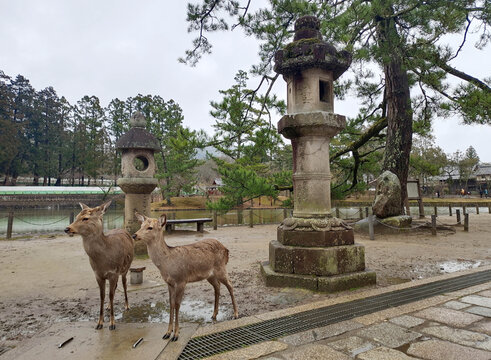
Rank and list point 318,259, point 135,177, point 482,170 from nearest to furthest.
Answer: point 318,259, point 135,177, point 482,170

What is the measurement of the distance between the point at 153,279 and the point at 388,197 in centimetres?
810

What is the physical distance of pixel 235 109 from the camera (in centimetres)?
926

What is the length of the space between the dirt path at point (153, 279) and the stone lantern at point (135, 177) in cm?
121

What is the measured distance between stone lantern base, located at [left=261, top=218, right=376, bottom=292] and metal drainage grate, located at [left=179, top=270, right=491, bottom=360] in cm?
52

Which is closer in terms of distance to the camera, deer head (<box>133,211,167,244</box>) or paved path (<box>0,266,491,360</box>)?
paved path (<box>0,266,491,360</box>)

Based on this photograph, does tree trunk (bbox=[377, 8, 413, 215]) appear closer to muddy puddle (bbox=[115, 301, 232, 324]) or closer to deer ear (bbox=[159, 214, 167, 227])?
muddy puddle (bbox=[115, 301, 232, 324])

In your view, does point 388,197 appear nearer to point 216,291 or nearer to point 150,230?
point 216,291

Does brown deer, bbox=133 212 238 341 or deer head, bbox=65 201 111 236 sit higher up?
deer head, bbox=65 201 111 236

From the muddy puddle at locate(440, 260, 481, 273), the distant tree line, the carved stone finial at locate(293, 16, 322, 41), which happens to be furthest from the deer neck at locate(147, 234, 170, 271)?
the distant tree line

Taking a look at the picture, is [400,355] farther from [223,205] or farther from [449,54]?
[223,205]

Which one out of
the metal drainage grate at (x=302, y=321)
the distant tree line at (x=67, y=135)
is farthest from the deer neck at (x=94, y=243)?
the distant tree line at (x=67, y=135)

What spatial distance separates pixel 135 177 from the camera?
7215mm

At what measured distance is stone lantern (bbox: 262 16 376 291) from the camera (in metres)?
4.14

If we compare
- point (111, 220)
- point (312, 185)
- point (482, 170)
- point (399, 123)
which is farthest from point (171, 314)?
point (482, 170)
